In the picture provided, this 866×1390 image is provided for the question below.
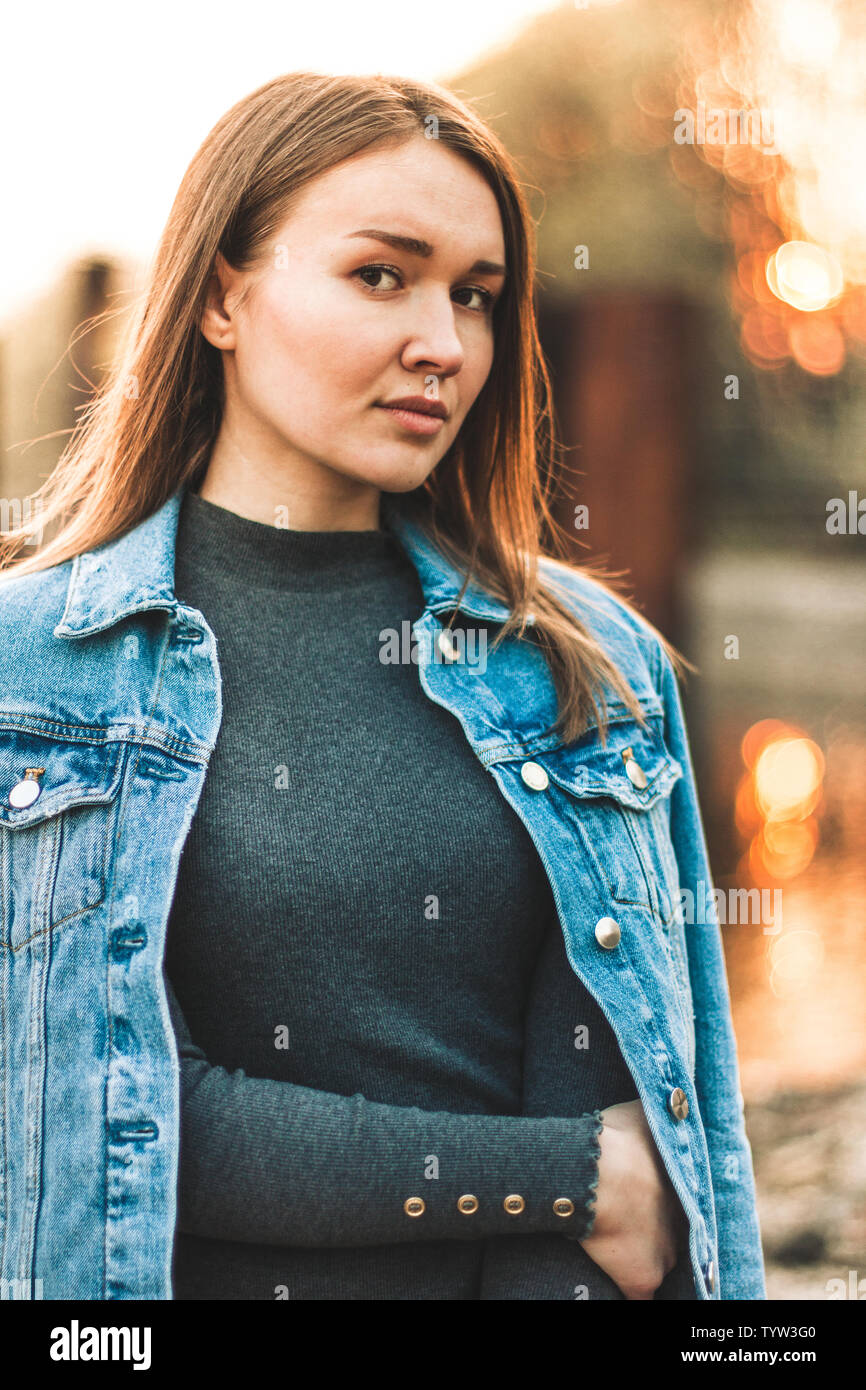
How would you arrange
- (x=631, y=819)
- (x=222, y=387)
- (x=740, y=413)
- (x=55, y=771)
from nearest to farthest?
(x=55, y=771) → (x=631, y=819) → (x=222, y=387) → (x=740, y=413)

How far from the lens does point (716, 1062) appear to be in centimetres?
207

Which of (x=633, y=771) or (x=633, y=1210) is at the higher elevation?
(x=633, y=771)

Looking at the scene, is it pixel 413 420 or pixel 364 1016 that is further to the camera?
pixel 413 420

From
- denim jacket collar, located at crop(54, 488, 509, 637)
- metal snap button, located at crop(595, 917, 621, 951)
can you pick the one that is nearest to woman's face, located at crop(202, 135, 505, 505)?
denim jacket collar, located at crop(54, 488, 509, 637)

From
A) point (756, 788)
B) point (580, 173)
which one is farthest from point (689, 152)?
point (756, 788)

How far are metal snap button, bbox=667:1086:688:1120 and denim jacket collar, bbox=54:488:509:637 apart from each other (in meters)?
0.73

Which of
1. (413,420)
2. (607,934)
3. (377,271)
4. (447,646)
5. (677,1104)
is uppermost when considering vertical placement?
(377,271)

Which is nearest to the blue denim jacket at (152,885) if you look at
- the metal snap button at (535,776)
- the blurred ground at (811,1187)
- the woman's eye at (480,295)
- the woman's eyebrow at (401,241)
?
the metal snap button at (535,776)

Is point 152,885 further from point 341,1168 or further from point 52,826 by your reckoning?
point 341,1168

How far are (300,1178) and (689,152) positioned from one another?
42.3 ft

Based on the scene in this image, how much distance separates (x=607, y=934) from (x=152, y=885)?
2.01ft

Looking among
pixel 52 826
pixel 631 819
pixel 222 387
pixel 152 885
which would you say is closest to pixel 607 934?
pixel 631 819

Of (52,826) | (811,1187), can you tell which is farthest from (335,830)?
(811,1187)

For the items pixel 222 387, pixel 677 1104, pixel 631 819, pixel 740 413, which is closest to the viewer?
pixel 677 1104
